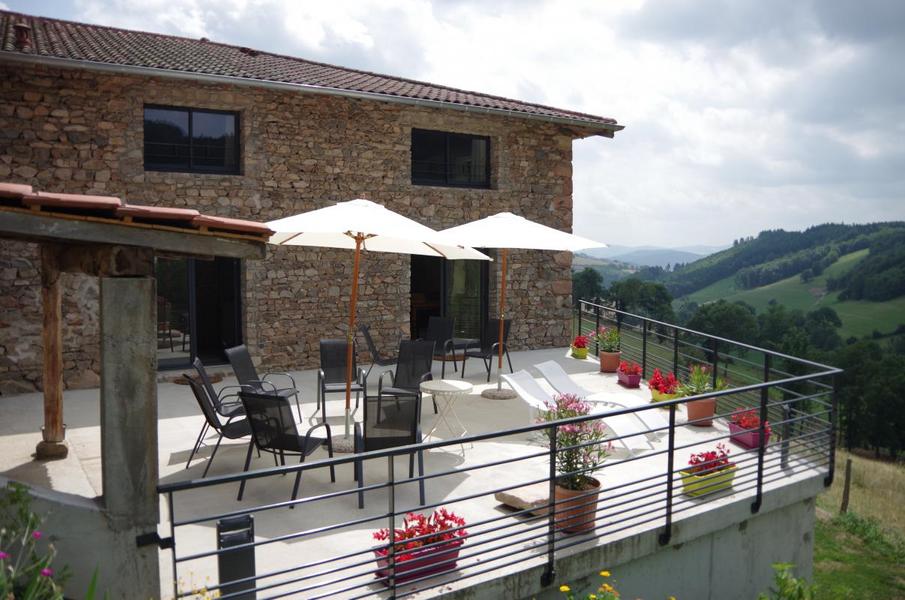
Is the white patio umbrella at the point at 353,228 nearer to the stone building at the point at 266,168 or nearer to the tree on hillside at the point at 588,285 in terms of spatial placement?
the stone building at the point at 266,168

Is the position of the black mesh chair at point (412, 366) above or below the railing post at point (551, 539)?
above

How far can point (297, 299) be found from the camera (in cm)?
1073

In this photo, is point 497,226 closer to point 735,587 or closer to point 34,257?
point 735,587

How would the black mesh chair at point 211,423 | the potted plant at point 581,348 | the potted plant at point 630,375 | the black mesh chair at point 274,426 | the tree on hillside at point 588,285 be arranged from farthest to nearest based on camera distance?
the tree on hillside at point 588,285
the potted plant at point 581,348
the potted plant at point 630,375
the black mesh chair at point 211,423
the black mesh chair at point 274,426

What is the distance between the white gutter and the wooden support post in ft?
13.2

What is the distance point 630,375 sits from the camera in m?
9.73

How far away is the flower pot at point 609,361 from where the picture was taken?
1070 cm

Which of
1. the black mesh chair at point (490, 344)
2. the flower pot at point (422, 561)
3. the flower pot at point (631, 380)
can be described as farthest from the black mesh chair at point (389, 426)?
the flower pot at point (631, 380)

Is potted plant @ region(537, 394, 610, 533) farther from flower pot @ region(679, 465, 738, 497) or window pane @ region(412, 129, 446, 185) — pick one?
window pane @ region(412, 129, 446, 185)

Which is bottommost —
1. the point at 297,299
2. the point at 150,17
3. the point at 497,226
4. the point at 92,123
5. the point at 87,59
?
the point at 297,299

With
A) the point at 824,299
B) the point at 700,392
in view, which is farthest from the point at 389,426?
the point at 824,299

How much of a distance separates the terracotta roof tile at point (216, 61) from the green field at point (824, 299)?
211 ft

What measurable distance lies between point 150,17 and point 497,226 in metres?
8.30

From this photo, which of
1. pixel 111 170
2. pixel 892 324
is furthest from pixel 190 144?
pixel 892 324
